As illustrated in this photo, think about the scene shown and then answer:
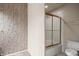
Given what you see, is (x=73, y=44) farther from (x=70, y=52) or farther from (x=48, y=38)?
(x=48, y=38)

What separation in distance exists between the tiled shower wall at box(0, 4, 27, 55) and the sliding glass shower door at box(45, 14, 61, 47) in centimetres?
27

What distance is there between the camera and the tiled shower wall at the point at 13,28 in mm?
1158

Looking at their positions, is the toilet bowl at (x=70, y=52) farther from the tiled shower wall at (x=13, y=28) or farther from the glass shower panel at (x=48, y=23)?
the tiled shower wall at (x=13, y=28)

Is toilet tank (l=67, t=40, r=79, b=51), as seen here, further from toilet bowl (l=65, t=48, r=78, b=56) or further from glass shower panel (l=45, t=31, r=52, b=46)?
glass shower panel (l=45, t=31, r=52, b=46)

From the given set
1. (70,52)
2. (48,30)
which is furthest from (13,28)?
(70,52)

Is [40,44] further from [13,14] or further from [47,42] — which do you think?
[13,14]

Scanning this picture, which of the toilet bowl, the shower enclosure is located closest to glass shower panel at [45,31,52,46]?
the shower enclosure

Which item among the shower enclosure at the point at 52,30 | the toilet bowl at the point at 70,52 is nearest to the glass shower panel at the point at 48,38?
the shower enclosure at the point at 52,30

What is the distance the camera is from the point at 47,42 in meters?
1.32

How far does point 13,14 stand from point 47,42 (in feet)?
1.71

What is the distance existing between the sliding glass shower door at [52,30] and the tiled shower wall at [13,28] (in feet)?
0.87

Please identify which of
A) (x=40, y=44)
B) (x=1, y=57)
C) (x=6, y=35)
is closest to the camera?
(x=1, y=57)

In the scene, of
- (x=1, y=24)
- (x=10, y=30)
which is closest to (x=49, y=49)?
(x=10, y=30)

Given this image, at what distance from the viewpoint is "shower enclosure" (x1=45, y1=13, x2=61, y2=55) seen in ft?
4.25
